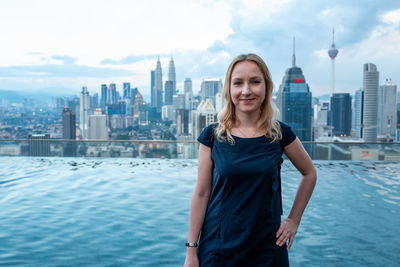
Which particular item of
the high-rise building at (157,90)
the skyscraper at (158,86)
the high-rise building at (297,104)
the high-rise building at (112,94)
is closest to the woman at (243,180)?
the high-rise building at (297,104)

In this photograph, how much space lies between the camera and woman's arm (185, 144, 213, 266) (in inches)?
39.9

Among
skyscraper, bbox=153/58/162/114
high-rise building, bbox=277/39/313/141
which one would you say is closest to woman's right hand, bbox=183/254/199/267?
high-rise building, bbox=277/39/313/141

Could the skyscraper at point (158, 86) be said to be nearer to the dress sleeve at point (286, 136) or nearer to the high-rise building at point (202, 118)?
the high-rise building at point (202, 118)

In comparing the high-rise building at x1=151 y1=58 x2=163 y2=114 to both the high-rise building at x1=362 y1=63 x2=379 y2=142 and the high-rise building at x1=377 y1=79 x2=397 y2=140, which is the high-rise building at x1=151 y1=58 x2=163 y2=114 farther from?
the high-rise building at x1=377 y1=79 x2=397 y2=140

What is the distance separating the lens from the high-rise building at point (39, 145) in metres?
7.25

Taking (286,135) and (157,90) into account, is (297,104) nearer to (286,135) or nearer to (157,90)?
(157,90)

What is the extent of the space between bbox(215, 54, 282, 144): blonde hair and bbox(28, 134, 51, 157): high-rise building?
702 cm

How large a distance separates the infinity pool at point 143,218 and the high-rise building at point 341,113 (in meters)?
24.0

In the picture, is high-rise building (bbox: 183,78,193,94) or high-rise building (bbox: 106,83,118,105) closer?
high-rise building (bbox: 106,83,118,105)

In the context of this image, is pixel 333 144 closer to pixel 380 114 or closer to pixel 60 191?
pixel 60 191

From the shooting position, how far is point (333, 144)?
6883 millimetres

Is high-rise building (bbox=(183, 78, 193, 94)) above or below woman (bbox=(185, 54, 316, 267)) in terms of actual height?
above

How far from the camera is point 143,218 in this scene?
351cm

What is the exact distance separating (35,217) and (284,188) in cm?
316
